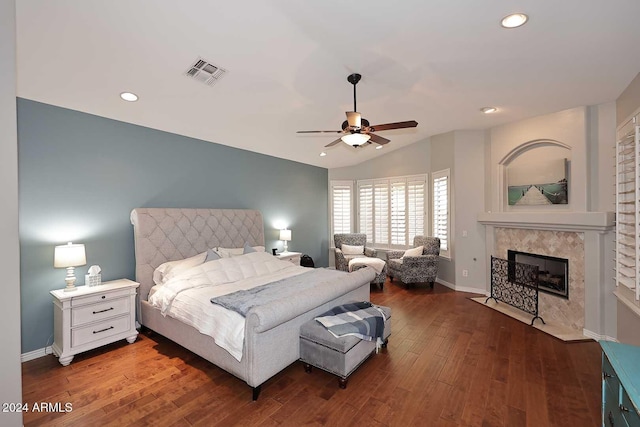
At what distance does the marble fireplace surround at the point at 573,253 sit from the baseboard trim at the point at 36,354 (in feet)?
19.7

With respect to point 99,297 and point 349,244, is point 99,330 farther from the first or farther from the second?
point 349,244

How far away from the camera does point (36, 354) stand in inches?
120

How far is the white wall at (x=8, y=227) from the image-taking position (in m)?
1.70

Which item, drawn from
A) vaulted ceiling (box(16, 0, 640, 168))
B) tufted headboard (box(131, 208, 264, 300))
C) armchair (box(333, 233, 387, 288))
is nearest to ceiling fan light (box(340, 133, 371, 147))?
vaulted ceiling (box(16, 0, 640, 168))

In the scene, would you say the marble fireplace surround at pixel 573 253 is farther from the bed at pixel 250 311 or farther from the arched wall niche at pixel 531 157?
the bed at pixel 250 311

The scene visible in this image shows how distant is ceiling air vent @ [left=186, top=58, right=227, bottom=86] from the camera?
273cm

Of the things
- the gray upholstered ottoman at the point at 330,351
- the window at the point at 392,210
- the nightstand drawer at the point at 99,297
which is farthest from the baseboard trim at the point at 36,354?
→ the window at the point at 392,210

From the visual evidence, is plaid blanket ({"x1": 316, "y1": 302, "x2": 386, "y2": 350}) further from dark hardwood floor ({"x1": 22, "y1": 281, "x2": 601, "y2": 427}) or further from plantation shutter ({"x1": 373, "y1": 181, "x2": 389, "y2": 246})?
plantation shutter ({"x1": 373, "y1": 181, "x2": 389, "y2": 246})

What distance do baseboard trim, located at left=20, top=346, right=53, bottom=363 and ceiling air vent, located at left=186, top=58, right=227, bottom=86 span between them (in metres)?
3.38

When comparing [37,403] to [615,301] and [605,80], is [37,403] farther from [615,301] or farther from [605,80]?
[605,80]


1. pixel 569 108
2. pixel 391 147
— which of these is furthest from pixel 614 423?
pixel 391 147

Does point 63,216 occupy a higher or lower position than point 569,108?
lower

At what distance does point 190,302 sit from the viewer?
2.91m

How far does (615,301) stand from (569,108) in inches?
101
